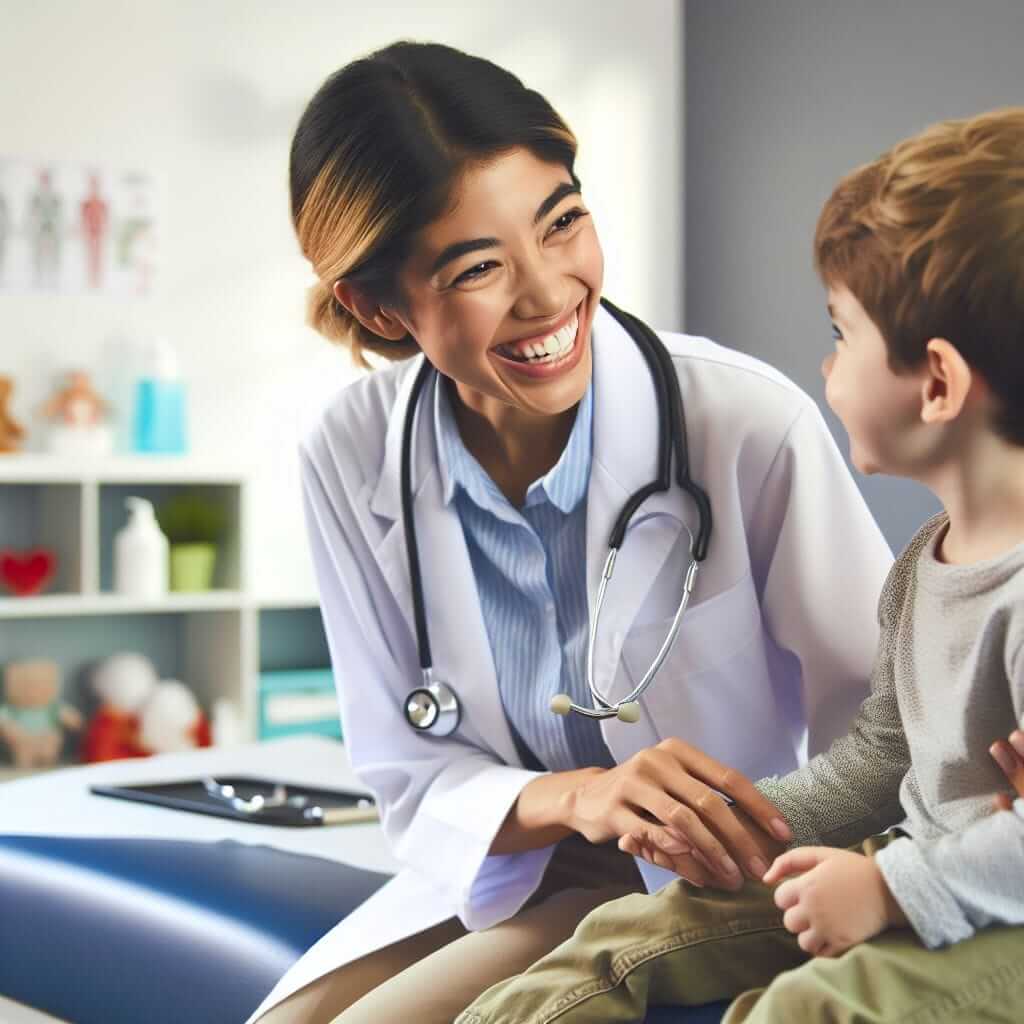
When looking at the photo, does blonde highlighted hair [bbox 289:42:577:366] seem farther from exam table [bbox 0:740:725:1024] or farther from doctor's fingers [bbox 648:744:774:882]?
exam table [bbox 0:740:725:1024]

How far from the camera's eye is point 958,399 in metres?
0.99

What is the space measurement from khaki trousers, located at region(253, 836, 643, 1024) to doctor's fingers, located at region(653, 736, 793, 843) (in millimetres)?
286

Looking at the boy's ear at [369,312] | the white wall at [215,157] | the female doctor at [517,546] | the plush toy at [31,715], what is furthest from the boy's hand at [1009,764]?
the white wall at [215,157]

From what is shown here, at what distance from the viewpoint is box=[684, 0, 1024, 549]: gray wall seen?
14.4 ft

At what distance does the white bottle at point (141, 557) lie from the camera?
4102mm

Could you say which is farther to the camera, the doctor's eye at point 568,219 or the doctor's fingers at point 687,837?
the doctor's eye at point 568,219

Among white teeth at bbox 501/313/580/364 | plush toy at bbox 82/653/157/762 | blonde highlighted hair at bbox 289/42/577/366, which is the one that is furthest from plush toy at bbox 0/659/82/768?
white teeth at bbox 501/313/580/364

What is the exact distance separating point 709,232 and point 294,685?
221cm

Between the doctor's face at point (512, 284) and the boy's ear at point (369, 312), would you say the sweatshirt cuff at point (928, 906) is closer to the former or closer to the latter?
the doctor's face at point (512, 284)

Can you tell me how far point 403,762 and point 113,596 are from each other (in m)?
2.68

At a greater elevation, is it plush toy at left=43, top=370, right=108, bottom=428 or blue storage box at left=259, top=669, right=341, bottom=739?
plush toy at left=43, top=370, right=108, bottom=428

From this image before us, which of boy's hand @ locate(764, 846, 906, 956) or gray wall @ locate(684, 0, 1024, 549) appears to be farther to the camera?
gray wall @ locate(684, 0, 1024, 549)

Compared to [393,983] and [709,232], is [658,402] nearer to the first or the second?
[393,983]

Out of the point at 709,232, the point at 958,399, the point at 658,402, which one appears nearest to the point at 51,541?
the point at 709,232
